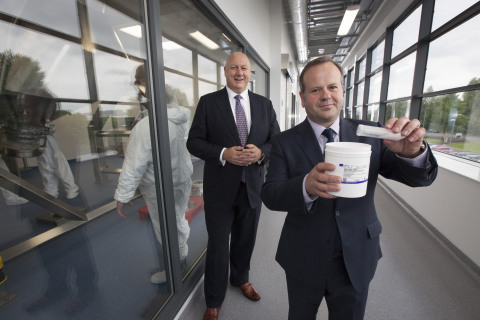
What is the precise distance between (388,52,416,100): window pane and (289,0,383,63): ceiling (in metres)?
1.44

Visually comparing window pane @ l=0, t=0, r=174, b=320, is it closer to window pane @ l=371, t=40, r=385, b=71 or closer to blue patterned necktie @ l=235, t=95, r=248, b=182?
blue patterned necktie @ l=235, t=95, r=248, b=182

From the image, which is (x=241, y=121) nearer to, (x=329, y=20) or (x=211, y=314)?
(x=211, y=314)

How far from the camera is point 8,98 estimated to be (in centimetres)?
103

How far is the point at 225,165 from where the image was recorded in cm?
150

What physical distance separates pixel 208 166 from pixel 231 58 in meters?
0.74

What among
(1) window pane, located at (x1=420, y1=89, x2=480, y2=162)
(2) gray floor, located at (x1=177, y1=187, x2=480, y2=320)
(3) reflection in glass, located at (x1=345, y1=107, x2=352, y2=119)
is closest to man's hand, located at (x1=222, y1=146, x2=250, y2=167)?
(2) gray floor, located at (x1=177, y1=187, x2=480, y2=320)

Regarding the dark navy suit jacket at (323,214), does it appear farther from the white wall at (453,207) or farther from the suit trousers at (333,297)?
the white wall at (453,207)

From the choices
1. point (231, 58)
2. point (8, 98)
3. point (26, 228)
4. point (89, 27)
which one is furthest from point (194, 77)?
point (26, 228)

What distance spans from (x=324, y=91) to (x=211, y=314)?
4.90 feet

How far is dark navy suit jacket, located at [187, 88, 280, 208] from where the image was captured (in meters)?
1.49

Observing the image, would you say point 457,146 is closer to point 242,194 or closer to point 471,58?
point 471,58

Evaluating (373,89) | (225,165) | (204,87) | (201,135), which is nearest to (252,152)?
(225,165)

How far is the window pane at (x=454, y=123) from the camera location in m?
2.77

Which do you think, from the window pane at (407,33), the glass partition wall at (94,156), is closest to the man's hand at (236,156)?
the glass partition wall at (94,156)
